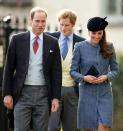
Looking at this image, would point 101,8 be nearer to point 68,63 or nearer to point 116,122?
point 116,122

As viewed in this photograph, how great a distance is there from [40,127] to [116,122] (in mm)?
5985

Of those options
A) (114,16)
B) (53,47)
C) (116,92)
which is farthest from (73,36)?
(114,16)

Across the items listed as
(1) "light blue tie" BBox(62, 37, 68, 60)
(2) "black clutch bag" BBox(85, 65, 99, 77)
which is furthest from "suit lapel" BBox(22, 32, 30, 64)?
(1) "light blue tie" BBox(62, 37, 68, 60)

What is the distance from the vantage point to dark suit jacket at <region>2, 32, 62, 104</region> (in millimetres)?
9836

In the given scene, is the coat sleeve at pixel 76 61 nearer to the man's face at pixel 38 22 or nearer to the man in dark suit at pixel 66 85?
the man in dark suit at pixel 66 85

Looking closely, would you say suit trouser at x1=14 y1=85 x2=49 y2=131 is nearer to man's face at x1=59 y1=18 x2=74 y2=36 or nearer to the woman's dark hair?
the woman's dark hair

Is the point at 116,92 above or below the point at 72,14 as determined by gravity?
below

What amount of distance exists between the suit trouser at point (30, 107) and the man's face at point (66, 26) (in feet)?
4.11

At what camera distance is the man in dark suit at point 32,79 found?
32.2 ft

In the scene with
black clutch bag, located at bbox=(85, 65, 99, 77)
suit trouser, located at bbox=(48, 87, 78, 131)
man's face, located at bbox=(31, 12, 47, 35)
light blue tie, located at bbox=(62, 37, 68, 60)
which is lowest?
suit trouser, located at bbox=(48, 87, 78, 131)

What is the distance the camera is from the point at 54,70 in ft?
32.8

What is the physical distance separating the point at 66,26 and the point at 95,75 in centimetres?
86

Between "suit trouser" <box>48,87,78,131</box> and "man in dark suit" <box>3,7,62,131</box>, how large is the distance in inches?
33.2

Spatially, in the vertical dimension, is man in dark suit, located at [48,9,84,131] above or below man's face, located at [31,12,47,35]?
below
